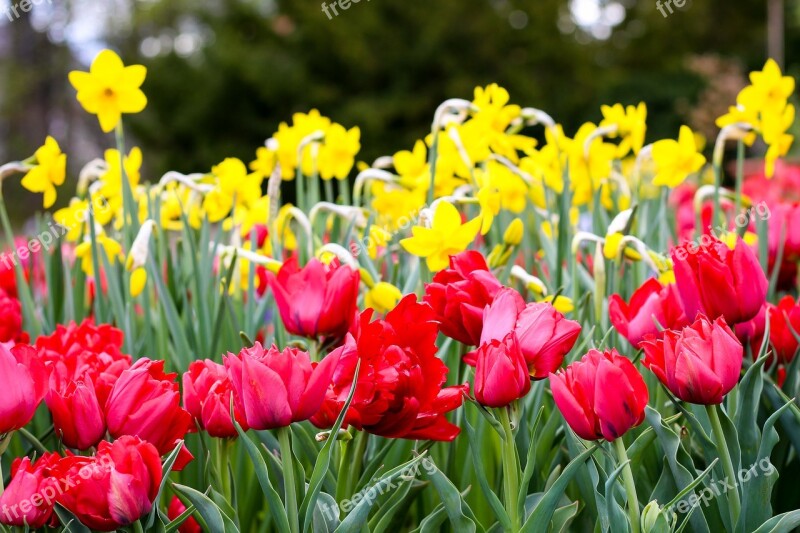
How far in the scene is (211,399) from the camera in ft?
2.62

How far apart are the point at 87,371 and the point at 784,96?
126 centimetres

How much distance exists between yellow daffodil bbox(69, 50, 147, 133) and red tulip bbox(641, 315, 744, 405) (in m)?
0.93

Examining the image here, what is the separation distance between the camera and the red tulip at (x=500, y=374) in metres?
0.72

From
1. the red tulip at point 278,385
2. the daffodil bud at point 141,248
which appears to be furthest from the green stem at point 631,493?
the daffodil bud at point 141,248

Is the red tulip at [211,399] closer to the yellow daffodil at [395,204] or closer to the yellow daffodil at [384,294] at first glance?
the yellow daffodil at [384,294]

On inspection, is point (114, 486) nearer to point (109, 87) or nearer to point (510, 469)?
point (510, 469)

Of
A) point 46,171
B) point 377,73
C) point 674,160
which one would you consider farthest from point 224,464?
point 377,73

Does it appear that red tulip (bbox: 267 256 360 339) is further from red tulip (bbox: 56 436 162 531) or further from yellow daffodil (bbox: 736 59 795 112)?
yellow daffodil (bbox: 736 59 795 112)

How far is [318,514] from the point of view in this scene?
77 centimetres

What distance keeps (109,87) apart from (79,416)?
29.4 inches

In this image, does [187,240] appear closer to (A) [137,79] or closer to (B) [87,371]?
(A) [137,79]

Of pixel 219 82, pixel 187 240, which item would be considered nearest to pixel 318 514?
pixel 187 240

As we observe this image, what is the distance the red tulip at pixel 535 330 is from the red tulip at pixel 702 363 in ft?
0.29

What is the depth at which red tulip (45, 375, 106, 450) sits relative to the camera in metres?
0.77
